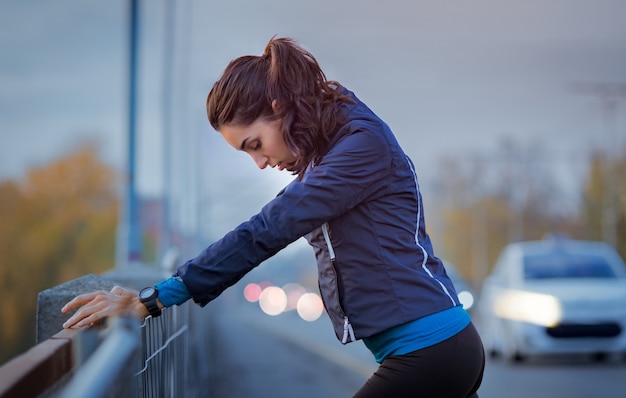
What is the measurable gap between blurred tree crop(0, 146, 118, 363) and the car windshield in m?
55.8

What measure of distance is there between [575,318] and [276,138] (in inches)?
459

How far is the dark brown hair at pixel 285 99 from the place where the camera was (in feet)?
10.6

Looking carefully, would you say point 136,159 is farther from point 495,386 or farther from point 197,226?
point 197,226

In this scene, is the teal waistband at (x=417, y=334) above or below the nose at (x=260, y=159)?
below

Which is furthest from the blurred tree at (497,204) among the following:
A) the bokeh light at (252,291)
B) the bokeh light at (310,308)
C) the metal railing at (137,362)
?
the metal railing at (137,362)

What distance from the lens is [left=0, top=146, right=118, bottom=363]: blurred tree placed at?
72.3m

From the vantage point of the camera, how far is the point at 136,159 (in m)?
13.9

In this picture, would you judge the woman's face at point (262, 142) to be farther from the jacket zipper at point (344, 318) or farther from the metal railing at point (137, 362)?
the metal railing at point (137, 362)

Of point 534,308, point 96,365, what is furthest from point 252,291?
point 96,365

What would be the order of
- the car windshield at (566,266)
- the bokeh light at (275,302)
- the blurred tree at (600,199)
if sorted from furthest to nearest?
the blurred tree at (600,199) → the bokeh light at (275,302) → the car windshield at (566,266)

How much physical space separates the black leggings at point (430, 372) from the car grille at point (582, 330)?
37.9 ft

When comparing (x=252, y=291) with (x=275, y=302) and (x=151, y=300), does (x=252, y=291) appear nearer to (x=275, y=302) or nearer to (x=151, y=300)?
(x=275, y=302)

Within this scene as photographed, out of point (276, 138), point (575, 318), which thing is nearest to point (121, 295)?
point (276, 138)

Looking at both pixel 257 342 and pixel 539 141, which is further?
pixel 539 141
